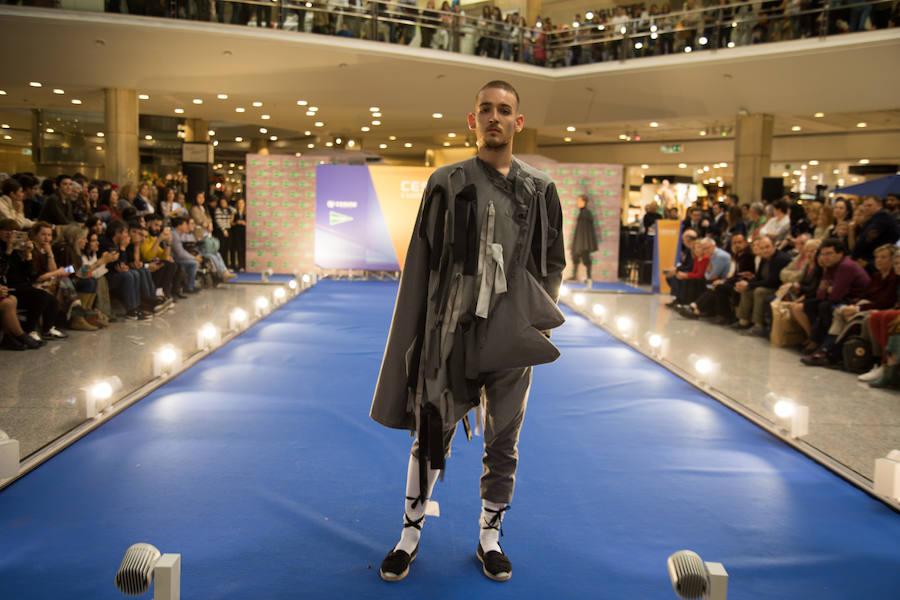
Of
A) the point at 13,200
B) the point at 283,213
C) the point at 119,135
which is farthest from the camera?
the point at 119,135

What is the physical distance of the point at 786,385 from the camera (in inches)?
231

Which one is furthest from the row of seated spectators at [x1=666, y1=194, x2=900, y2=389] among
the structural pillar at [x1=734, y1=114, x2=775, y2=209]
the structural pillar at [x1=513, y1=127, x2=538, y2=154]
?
the structural pillar at [x1=513, y1=127, x2=538, y2=154]

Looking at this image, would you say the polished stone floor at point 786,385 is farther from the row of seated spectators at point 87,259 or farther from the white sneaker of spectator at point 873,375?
the row of seated spectators at point 87,259

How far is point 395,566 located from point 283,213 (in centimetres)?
1208

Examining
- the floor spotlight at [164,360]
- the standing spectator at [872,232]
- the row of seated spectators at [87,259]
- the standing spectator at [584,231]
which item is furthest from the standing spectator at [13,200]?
the standing spectator at [584,231]

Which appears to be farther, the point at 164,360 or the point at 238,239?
the point at 238,239

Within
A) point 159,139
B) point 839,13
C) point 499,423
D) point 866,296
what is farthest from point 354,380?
point 159,139

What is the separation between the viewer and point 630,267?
53.8 ft

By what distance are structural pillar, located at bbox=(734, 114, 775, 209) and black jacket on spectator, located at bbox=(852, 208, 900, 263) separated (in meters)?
9.24

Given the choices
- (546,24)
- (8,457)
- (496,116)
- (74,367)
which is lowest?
(74,367)

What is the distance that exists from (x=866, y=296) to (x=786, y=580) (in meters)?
4.74

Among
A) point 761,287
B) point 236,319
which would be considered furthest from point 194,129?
point 761,287

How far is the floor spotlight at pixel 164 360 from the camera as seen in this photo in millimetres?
5277

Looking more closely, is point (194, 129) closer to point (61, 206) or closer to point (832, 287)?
point (61, 206)
